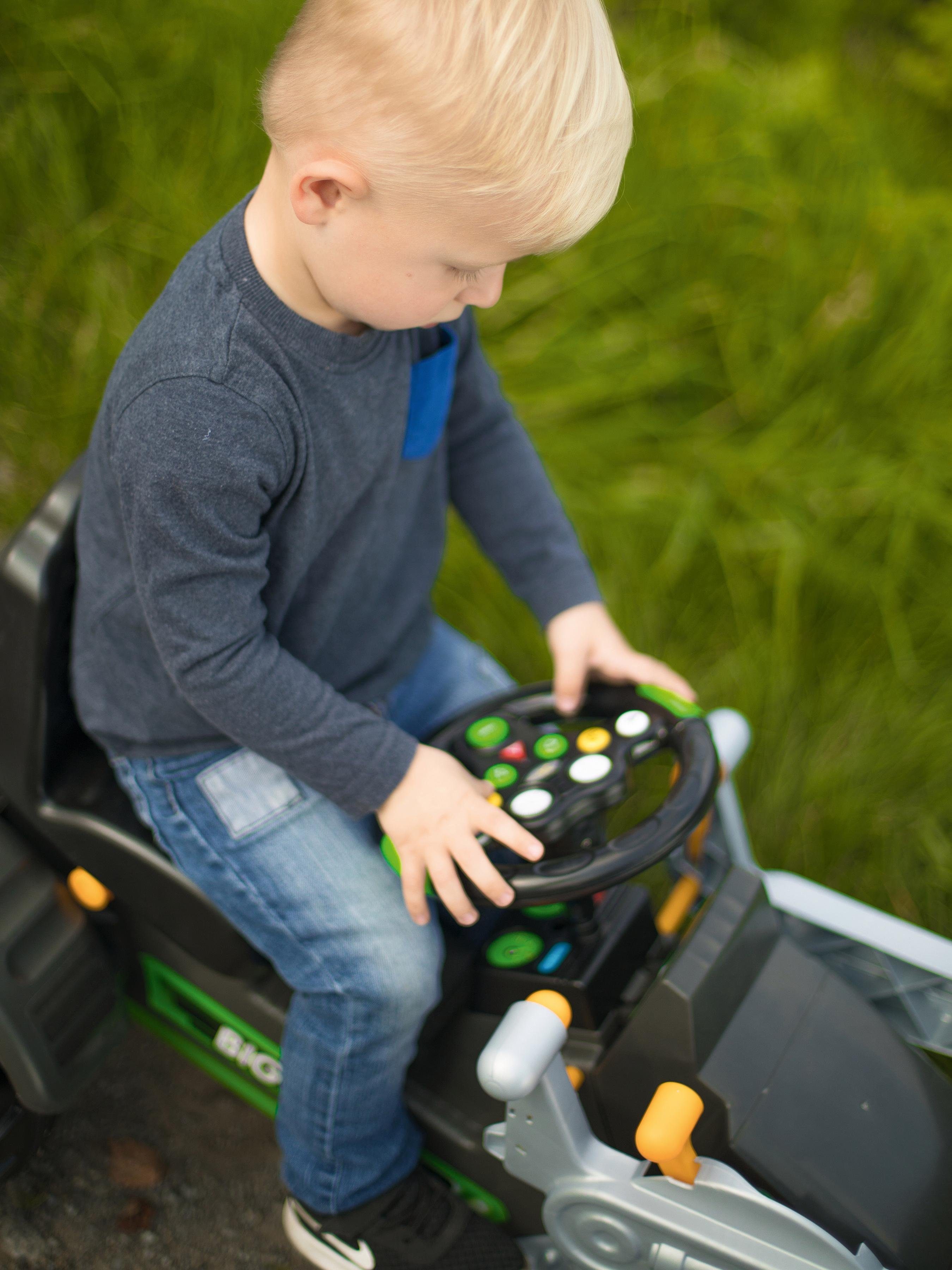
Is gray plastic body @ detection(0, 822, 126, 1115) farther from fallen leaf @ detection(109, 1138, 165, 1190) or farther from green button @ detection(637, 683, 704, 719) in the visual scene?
green button @ detection(637, 683, 704, 719)

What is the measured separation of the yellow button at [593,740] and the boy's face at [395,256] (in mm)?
366

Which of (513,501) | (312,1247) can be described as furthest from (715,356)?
(312,1247)

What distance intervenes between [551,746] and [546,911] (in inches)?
8.4

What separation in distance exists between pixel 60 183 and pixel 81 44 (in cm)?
31

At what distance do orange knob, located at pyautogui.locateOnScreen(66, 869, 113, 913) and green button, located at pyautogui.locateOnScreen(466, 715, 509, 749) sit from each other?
0.42m

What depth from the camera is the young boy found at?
66 cm

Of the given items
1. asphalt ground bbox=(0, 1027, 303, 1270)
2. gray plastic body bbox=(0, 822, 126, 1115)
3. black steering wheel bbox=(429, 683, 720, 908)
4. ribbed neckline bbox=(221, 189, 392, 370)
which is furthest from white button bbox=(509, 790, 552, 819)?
asphalt ground bbox=(0, 1027, 303, 1270)

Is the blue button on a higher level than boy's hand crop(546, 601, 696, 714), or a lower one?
lower

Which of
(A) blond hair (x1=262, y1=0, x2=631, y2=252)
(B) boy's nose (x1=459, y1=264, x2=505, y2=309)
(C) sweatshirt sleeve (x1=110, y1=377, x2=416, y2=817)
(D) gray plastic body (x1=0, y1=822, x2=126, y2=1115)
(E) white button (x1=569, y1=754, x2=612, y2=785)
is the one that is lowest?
(D) gray plastic body (x1=0, y1=822, x2=126, y2=1115)

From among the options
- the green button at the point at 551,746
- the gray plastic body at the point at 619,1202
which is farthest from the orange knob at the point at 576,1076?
the green button at the point at 551,746

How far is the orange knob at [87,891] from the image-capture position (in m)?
1.08

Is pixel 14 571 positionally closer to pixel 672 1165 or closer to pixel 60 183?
pixel 672 1165

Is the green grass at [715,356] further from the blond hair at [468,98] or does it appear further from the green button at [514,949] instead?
the blond hair at [468,98]

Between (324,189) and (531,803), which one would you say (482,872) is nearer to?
(531,803)
